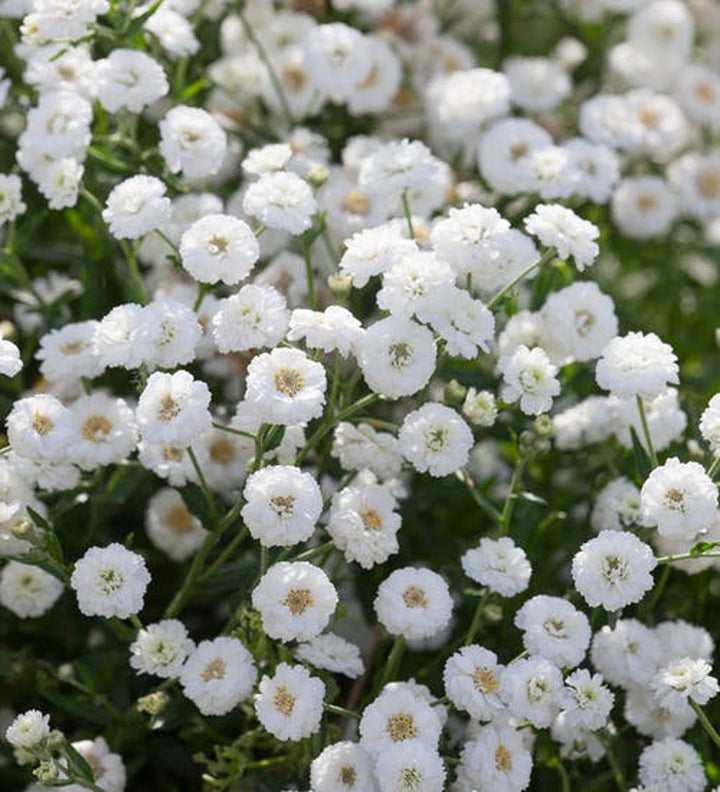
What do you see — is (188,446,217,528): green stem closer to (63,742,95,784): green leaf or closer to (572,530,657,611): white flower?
(63,742,95,784): green leaf

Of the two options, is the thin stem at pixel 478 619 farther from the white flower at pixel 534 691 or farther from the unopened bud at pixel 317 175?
the unopened bud at pixel 317 175

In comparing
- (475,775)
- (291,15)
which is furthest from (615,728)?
(291,15)

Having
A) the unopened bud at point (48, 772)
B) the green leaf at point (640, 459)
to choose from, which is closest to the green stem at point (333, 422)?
the green leaf at point (640, 459)

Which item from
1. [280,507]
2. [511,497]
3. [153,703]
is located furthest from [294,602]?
[511,497]

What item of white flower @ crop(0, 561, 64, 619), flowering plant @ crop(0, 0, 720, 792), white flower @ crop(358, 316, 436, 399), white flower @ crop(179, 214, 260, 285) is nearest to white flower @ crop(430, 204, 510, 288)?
flowering plant @ crop(0, 0, 720, 792)

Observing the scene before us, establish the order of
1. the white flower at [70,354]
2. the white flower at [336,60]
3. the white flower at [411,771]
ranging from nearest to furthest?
the white flower at [411,771] < the white flower at [70,354] < the white flower at [336,60]

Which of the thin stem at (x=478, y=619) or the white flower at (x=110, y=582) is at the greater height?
the white flower at (x=110, y=582)

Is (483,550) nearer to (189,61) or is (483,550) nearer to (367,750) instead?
(367,750)
